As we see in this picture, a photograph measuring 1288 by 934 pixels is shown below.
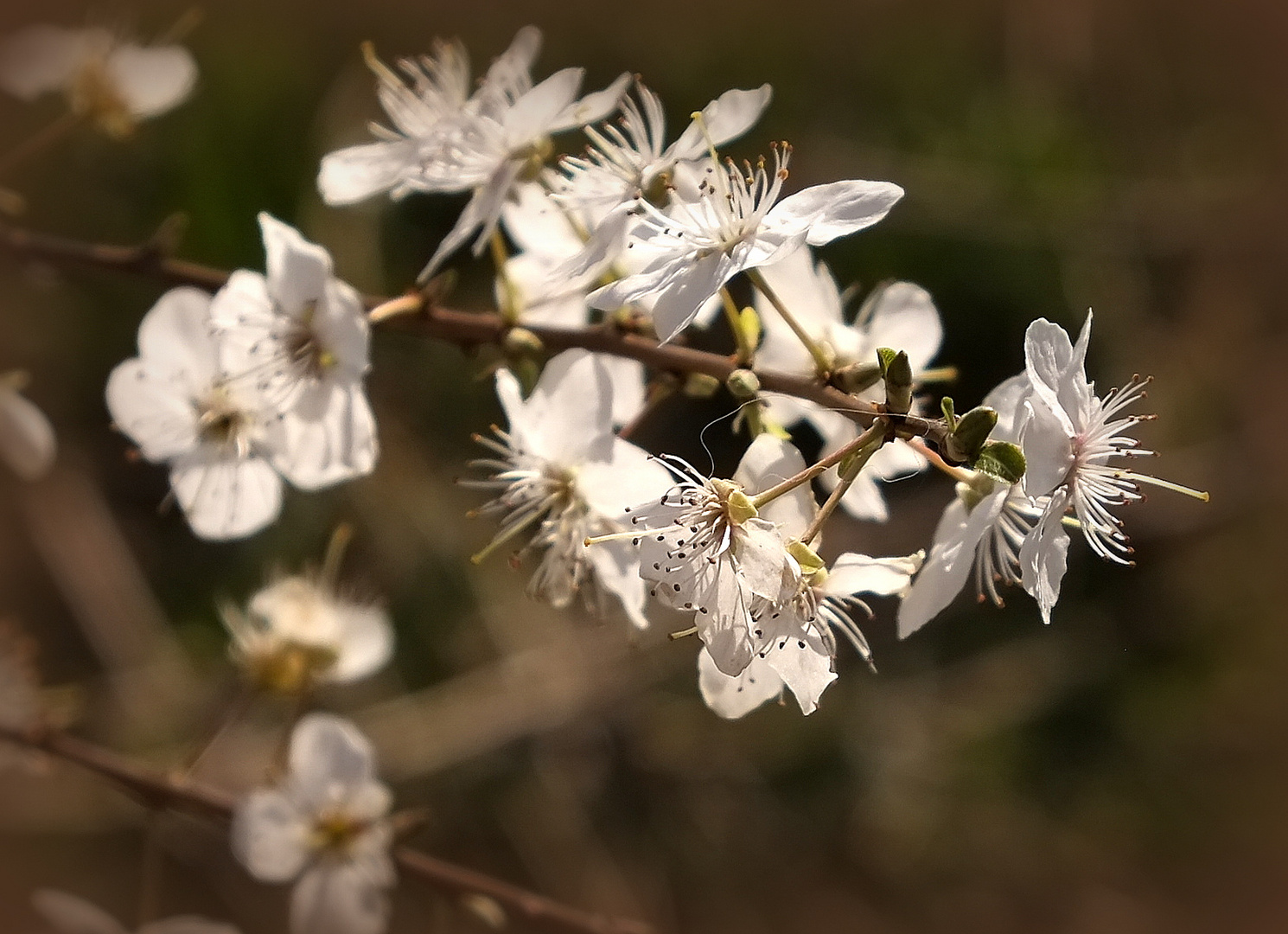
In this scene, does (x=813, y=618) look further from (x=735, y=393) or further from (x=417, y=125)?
(x=417, y=125)

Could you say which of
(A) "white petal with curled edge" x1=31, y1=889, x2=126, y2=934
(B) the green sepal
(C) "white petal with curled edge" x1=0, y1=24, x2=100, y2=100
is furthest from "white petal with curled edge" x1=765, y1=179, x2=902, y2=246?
(A) "white petal with curled edge" x1=31, y1=889, x2=126, y2=934

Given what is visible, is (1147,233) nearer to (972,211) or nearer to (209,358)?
(972,211)

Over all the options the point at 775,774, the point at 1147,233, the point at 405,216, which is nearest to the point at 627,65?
the point at 405,216

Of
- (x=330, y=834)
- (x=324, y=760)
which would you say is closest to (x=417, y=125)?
(x=324, y=760)

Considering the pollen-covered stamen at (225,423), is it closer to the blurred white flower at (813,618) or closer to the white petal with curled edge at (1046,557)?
the blurred white flower at (813,618)

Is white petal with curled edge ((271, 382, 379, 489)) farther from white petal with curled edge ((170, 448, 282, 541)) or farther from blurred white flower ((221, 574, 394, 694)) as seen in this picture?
blurred white flower ((221, 574, 394, 694))

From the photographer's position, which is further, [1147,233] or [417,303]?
[1147,233]
